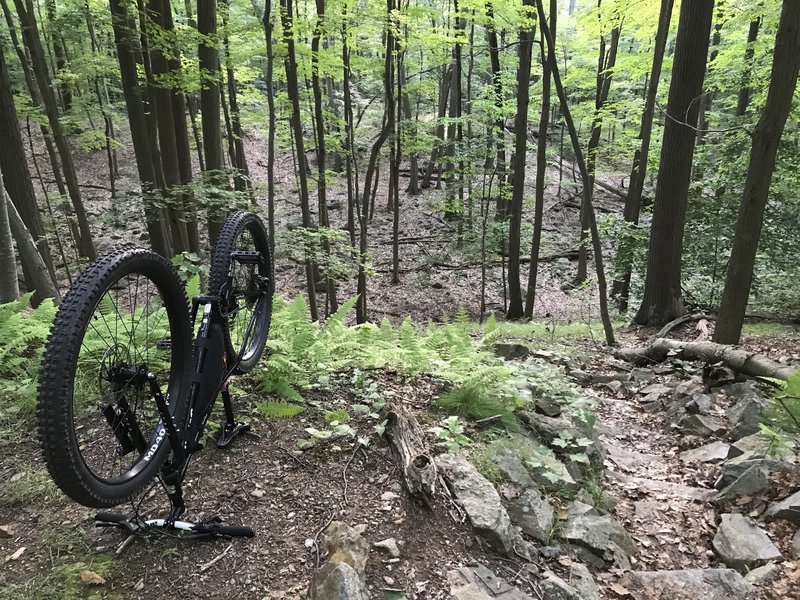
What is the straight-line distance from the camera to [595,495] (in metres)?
3.86

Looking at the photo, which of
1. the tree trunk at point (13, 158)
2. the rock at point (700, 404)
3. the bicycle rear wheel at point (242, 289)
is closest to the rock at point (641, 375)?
the rock at point (700, 404)

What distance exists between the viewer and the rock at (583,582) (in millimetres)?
2748

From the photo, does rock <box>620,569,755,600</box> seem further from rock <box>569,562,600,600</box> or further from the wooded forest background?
the wooded forest background

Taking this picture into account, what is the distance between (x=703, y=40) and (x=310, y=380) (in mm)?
8998

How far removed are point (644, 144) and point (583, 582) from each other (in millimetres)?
10776

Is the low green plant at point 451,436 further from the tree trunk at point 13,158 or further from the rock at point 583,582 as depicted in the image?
→ the tree trunk at point 13,158

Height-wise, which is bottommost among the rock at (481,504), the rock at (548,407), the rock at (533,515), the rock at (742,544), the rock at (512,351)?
the rock at (512,351)

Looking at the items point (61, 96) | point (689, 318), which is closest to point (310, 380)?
point (689, 318)

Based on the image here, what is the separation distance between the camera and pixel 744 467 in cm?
405

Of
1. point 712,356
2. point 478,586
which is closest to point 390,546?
point 478,586

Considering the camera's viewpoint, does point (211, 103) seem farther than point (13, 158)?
Yes

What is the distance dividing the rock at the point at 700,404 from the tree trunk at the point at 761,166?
1.90 m

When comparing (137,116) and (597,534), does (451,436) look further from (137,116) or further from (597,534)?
(137,116)

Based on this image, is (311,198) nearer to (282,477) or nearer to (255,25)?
(255,25)
